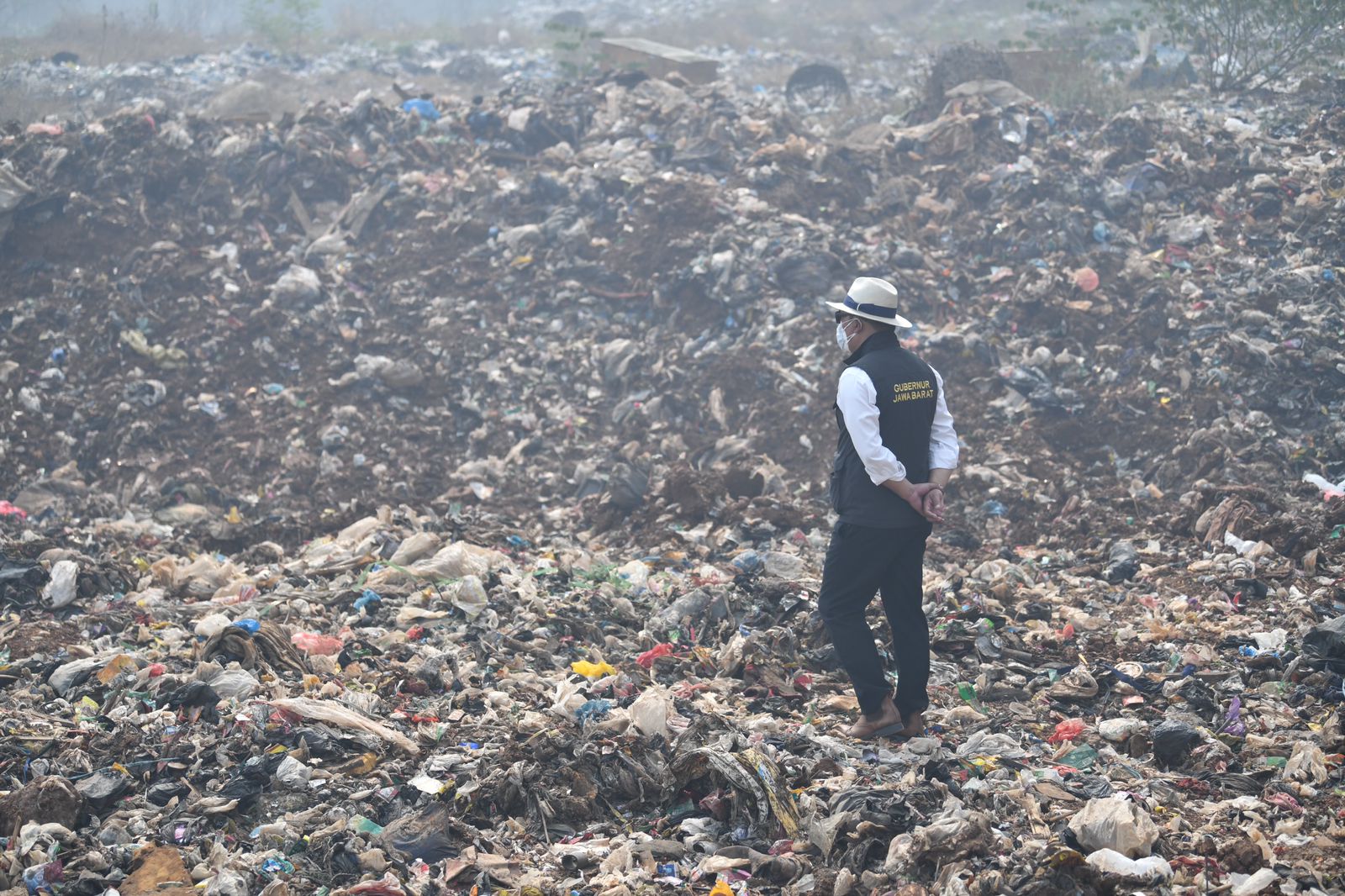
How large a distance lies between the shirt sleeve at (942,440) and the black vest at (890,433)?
47 millimetres

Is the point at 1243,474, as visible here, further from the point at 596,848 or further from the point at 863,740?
the point at 596,848

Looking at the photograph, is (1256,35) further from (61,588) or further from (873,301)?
(61,588)

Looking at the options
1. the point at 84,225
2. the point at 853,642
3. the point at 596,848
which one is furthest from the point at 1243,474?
the point at 84,225

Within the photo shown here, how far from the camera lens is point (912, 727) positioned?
11.8 ft

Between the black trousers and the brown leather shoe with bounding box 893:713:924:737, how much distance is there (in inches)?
0.7

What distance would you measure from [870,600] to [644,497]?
3.10m

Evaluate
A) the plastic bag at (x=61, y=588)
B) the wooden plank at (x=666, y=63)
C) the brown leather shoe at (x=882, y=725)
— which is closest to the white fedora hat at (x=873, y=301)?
the brown leather shoe at (x=882, y=725)

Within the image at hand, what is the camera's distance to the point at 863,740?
3566 millimetres

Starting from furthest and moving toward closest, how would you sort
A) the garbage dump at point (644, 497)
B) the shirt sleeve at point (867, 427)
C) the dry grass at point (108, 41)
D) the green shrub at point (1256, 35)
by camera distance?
1. the dry grass at point (108, 41)
2. the green shrub at point (1256, 35)
3. the shirt sleeve at point (867, 427)
4. the garbage dump at point (644, 497)

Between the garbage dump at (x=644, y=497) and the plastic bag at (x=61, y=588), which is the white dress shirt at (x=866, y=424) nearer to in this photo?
the garbage dump at (x=644, y=497)

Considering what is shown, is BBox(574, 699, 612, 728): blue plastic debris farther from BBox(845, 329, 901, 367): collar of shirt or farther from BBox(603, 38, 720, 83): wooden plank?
BBox(603, 38, 720, 83): wooden plank

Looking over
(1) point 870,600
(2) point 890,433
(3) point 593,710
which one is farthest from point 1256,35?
(3) point 593,710

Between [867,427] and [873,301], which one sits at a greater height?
[873,301]

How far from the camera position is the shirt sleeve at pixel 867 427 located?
3379mm
